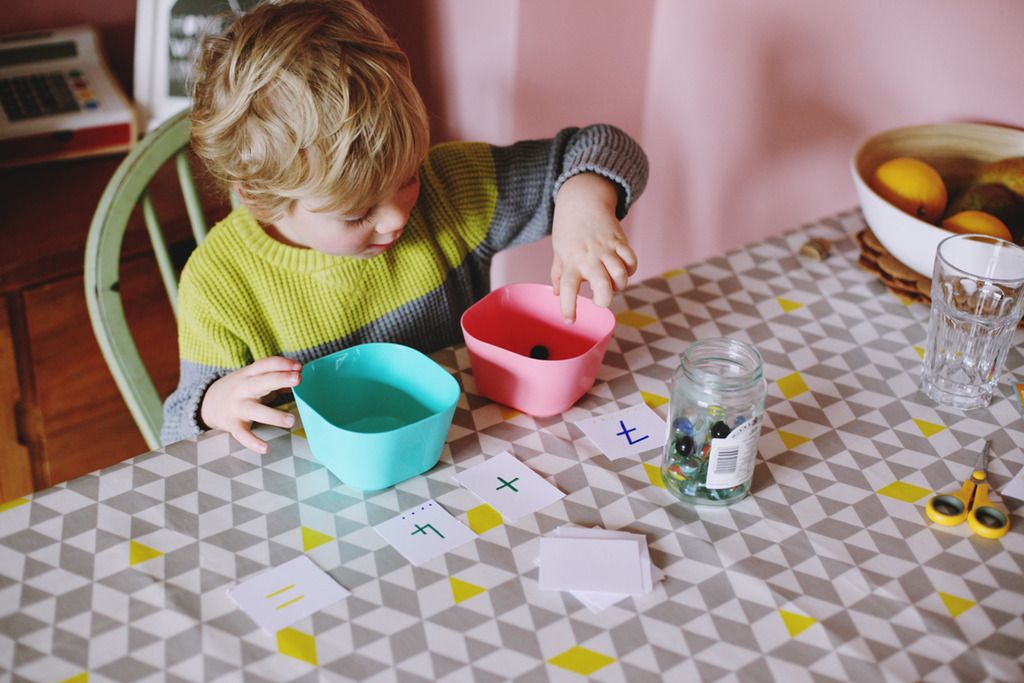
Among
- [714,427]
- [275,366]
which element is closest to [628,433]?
[714,427]

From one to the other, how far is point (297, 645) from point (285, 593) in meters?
0.05

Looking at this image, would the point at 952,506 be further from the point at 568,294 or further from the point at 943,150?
the point at 943,150

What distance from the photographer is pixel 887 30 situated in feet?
4.50

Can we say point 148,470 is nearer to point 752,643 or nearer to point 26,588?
point 26,588

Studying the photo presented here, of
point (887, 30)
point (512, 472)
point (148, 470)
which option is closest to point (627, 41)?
point (887, 30)

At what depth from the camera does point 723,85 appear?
1.65 m

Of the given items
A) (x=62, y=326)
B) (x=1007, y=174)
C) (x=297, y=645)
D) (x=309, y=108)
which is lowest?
(x=62, y=326)

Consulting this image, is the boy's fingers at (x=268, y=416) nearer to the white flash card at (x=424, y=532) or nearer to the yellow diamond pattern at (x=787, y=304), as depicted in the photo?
the white flash card at (x=424, y=532)

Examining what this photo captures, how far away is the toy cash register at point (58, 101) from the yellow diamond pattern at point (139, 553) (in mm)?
1098

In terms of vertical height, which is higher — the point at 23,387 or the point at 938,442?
the point at 938,442

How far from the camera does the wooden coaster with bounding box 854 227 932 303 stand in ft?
3.65

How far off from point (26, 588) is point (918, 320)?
3.29 feet

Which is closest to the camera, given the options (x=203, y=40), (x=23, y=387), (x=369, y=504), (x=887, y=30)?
(x=369, y=504)

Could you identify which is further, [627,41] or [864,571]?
[627,41]
